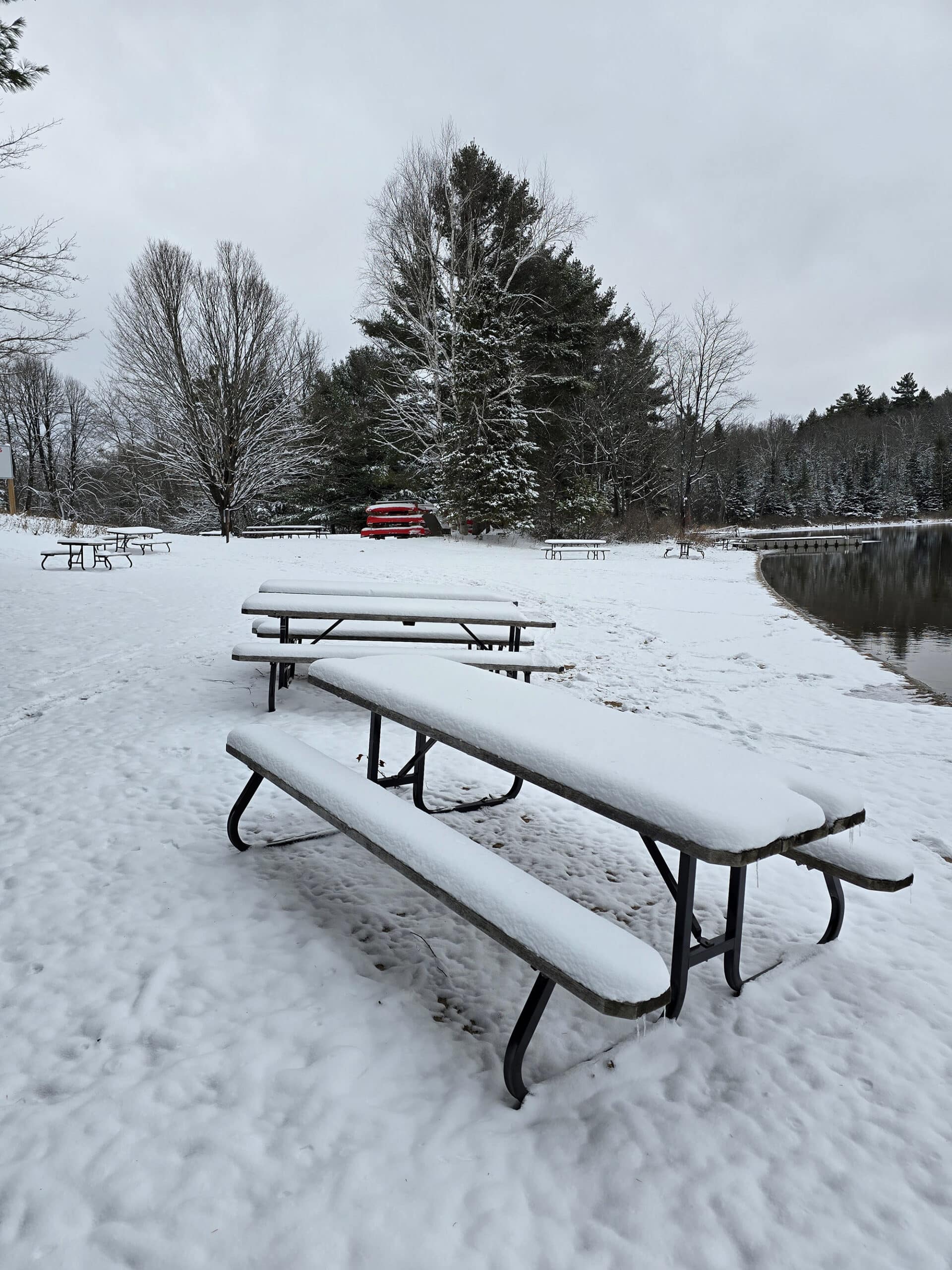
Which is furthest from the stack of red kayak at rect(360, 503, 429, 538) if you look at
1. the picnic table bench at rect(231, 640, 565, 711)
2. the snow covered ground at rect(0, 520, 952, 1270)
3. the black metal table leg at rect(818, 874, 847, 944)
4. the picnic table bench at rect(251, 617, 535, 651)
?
the black metal table leg at rect(818, 874, 847, 944)

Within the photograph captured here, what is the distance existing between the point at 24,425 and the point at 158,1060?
4320 centimetres

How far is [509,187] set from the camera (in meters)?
24.6

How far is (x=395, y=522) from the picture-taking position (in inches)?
976

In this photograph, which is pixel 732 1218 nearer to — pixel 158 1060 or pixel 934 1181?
pixel 934 1181

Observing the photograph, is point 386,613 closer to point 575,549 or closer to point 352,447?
point 575,549

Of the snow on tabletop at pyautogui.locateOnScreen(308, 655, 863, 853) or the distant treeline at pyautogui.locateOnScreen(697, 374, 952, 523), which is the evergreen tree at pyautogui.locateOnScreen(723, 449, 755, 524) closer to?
the distant treeline at pyautogui.locateOnScreen(697, 374, 952, 523)

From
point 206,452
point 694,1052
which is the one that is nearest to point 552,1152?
point 694,1052

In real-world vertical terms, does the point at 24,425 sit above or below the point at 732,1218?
above

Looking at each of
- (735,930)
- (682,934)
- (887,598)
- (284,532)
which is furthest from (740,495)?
(682,934)

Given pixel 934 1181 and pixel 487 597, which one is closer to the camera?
pixel 934 1181

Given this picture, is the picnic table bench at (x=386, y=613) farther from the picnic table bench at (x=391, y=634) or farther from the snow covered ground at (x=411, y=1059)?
the snow covered ground at (x=411, y=1059)

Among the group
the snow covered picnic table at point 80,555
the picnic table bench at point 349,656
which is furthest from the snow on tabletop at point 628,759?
the snow covered picnic table at point 80,555

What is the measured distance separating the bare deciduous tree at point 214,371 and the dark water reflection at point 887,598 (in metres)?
17.9

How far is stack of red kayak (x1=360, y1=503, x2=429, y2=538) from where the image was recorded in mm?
24406
